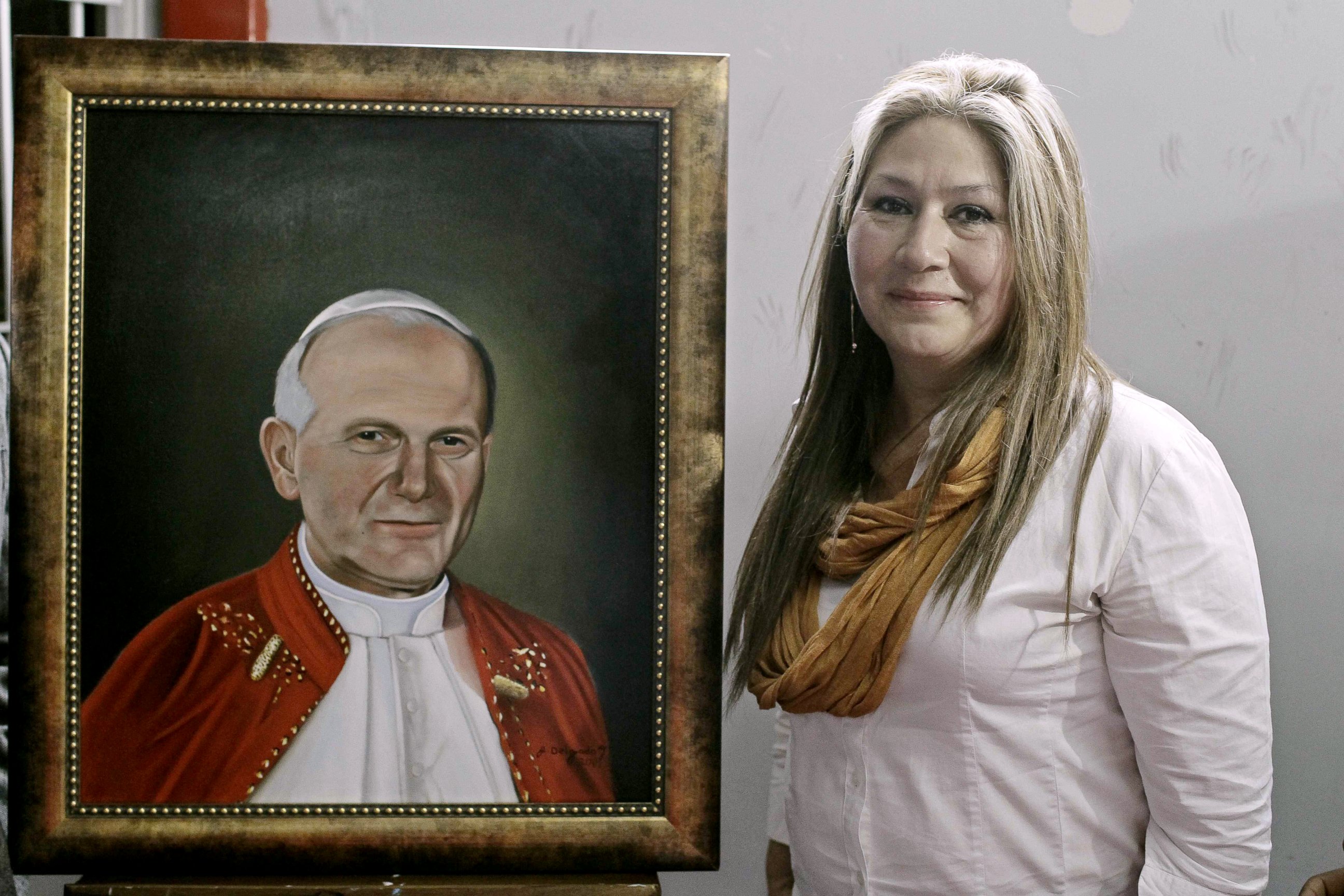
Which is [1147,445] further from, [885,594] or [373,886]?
[373,886]

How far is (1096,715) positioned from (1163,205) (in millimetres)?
881

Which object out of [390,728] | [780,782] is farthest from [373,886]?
[780,782]

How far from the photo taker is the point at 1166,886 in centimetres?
124

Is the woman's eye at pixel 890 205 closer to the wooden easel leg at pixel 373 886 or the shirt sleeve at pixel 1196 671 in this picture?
the shirt sleeve at pixel 1196 671

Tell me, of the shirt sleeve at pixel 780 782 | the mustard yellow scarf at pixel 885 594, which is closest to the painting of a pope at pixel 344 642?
the mustard yellow scarf at pixel 885 594

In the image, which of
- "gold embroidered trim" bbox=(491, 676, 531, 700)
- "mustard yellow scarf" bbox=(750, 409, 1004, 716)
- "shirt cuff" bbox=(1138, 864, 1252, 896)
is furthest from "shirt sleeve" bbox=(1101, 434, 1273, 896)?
"gold embroidered trim" bbox=(491, 676, 531, 700)

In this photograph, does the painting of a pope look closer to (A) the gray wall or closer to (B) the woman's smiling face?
(B) the woman's smiling face

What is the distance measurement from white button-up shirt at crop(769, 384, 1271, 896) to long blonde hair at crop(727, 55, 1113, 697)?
3cm

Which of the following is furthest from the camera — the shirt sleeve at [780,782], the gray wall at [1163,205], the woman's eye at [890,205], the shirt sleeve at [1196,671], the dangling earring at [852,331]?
the gray wall at [1163,205]

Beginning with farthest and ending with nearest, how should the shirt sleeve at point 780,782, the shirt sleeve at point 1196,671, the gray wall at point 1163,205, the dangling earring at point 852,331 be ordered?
the gray wall at point 1163,205 → the shirt sleeve at point 780,782 → the dangling earring at point 852,331 → the shirt sleeve at point 1196,671

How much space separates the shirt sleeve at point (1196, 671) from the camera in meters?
1.18

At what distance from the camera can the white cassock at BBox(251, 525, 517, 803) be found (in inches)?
49.3

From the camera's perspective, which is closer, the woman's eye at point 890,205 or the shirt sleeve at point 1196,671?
the shirt sleeve at point 1196,671
